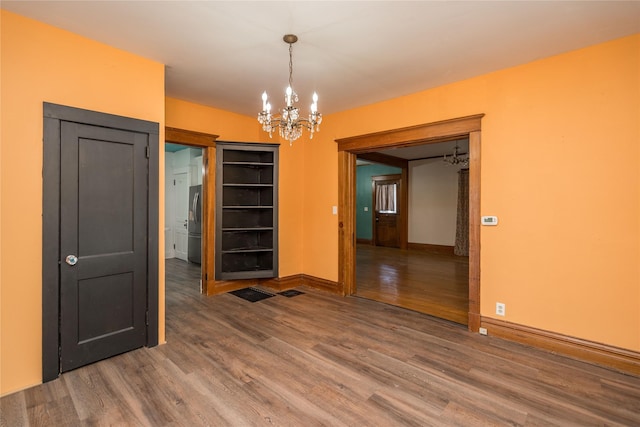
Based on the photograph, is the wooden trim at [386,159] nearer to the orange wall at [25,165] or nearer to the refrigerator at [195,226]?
the refrigerator at [195,226]

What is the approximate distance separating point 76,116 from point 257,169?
2811 mm

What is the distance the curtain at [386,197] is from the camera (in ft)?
32.1

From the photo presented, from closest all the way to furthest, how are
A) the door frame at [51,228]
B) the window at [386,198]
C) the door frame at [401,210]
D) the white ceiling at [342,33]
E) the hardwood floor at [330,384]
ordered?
the hardwood floor at [330,384], the white ceiling at [342,33], the door frame at [51,228], the door frame at [401,210], the window at [386,198]

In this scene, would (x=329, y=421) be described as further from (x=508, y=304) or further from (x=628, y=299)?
(x=628, y=299)

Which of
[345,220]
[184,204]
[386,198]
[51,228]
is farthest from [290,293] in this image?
[386,198]

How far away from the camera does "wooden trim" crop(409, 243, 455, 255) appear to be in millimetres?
8477

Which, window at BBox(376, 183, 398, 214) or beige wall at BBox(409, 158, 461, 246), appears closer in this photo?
beige wall at BBox(409, 158, 461, 246)

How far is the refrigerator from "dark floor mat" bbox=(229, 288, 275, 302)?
86.2 inches

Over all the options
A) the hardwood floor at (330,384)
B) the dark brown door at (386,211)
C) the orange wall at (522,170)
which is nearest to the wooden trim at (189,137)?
the orange wall at (522,170)

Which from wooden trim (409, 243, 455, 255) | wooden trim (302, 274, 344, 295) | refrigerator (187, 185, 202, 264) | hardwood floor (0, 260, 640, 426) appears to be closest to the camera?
hardwood floor (0, 260, 640, 426)

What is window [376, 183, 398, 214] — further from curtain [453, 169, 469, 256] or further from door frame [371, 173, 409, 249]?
curtain [453, 169, 469, 256]

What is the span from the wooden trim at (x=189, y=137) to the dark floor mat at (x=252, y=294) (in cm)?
224

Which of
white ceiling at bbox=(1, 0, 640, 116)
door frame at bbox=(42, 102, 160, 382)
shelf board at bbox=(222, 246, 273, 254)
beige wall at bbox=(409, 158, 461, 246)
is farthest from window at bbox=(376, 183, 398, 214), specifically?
door frame at bbox=(42, 102, 160, 382)

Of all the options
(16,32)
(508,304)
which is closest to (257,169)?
(16,32)
